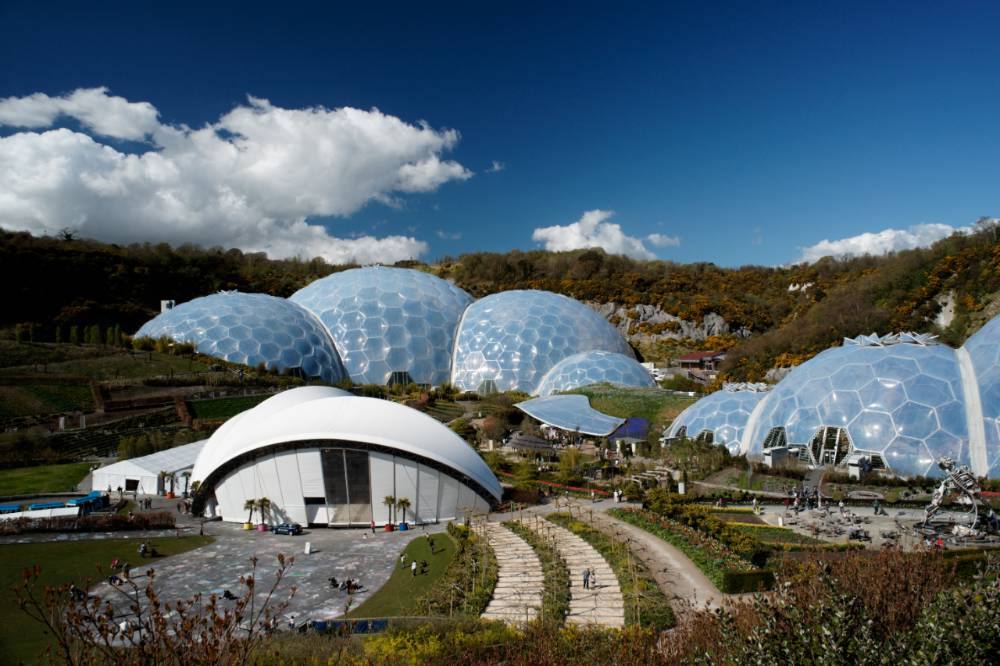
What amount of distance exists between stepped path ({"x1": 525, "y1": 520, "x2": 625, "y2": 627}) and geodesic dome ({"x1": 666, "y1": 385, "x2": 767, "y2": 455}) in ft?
39.7

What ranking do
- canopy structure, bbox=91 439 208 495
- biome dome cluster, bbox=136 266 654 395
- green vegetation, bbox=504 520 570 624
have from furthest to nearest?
biome dome cluster, bbox=136 266 654 395 → canopy structure, bbox=91 439 208 495 → green vegetation, bbox=504 520 570 624

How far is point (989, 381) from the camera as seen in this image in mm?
19672

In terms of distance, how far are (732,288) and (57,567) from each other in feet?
258

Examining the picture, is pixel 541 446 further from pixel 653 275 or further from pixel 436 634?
pixel 653 275

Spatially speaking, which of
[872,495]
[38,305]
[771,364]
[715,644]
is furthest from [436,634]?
[38,305]

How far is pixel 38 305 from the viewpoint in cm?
5644

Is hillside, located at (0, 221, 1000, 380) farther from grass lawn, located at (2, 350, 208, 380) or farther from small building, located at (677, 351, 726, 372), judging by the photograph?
grass lawn, located at (2, 350, 208, 380)

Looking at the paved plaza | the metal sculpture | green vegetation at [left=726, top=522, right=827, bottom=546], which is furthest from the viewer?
green vegetation at [left=726, top=522, right=827, bottom=546]

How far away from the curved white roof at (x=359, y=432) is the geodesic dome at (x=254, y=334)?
18708mm

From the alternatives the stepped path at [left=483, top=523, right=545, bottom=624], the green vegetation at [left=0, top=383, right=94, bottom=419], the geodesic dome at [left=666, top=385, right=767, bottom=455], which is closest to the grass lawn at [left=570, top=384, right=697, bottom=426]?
the geodesic dome at [left=666, top=385, right=767, bottom=455]

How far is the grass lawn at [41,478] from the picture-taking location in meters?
22.8

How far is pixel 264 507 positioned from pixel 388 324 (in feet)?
83.4

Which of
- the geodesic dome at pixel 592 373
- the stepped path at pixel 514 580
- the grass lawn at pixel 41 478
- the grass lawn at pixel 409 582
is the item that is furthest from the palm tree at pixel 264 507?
the geodesic dome at pixel 592 373

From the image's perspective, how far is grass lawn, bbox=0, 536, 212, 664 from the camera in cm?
1055
